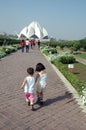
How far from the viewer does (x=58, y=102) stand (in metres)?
6.54

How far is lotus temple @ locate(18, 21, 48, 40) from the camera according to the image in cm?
10025

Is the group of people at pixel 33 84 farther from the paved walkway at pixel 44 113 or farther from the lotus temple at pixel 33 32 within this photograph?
the lotus temple at pixel 33 32

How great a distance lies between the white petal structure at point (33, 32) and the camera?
3947 inches

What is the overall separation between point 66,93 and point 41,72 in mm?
1535

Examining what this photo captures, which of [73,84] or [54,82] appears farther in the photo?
[54,82]

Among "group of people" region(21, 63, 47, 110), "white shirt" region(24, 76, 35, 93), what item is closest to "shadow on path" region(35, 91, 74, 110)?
"group of people" region(21, 63, 47, 110)

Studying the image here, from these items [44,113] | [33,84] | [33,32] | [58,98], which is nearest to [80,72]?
[58,98]

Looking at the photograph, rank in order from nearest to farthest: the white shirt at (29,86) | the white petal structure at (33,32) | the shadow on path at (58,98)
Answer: the white shirt at (29,86), the shadow on path at (58,98), the white petal structure at (33,32)

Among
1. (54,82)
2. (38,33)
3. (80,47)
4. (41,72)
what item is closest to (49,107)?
(41,72)

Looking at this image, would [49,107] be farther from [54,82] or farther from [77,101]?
[54,82]

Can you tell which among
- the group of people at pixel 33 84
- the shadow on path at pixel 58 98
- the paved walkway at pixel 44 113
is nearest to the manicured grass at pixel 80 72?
the shadow on path at pixel 58 98

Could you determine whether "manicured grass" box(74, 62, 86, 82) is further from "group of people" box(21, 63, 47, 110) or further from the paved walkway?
"group of people" box(21, 63, 47, 110)

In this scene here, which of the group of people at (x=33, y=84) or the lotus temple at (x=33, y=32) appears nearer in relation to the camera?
the group of people at (x=33, y=84)

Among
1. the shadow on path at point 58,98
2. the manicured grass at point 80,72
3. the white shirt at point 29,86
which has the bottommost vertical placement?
the manicured grass at point 80,72
